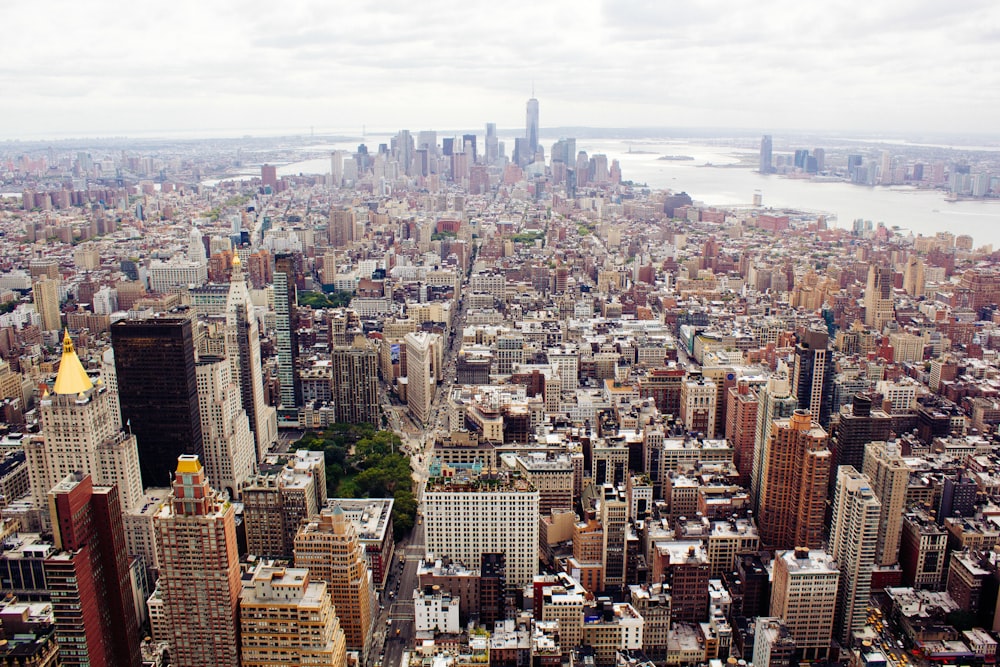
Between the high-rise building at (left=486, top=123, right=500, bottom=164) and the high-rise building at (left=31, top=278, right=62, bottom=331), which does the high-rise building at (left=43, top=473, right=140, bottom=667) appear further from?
the high-rise building at (left=486, top=123, right=500, bottom=164)

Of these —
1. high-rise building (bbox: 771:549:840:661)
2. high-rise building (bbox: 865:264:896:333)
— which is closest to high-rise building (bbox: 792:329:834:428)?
high-rise building (bbox: 771:549:840:661)

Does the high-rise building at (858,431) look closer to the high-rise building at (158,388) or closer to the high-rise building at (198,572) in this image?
the high-rise building at (198,572)

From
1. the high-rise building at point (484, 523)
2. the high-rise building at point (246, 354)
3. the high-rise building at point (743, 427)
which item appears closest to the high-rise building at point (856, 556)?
the high-rise building at point (743, 427)

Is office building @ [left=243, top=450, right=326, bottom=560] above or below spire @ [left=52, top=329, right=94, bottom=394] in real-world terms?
below

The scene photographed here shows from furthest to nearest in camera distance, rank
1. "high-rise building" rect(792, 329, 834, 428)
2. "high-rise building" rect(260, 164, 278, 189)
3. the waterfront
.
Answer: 1. "high-rise building" rect(260, 164, 278, 189)
2. the waterfront
3. "high-rise building" rect(792, 329, 834, 428)

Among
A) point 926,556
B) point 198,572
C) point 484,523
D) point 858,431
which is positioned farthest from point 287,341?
point 926,556

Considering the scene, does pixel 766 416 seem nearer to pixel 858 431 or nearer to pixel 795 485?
pixel 795 485

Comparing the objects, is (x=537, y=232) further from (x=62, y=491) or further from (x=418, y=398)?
(x=62, y=491)
